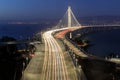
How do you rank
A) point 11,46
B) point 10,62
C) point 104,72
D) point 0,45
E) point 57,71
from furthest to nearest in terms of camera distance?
1. point 11,46
2. point 0,45
3. point 10,62
4. point 104,72
5. point 57,71

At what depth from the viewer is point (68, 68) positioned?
2012 inches

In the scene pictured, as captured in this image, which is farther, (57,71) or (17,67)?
(17,67)

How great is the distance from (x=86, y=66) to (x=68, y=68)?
55.0 ft

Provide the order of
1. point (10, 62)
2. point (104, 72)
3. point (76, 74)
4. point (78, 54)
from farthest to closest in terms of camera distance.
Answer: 1. point (10, 62)
2. point (78, 54)
3. point (104, 72)
4. point (76, 74)

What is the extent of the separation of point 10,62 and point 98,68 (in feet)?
84.4

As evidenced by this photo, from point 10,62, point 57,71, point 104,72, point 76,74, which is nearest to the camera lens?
point 76,74

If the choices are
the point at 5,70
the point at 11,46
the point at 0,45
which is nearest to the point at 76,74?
the point at 5,70

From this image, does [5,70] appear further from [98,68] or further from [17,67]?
[98,68]

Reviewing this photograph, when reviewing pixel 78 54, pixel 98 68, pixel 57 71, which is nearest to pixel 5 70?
pixel 78 54

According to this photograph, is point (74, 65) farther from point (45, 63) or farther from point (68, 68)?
point (45, 63)

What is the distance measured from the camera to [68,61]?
189ft

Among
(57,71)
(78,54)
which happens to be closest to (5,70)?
(78,54)

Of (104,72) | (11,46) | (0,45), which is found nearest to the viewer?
(104,72)

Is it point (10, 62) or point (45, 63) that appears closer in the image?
point (45, 63)
